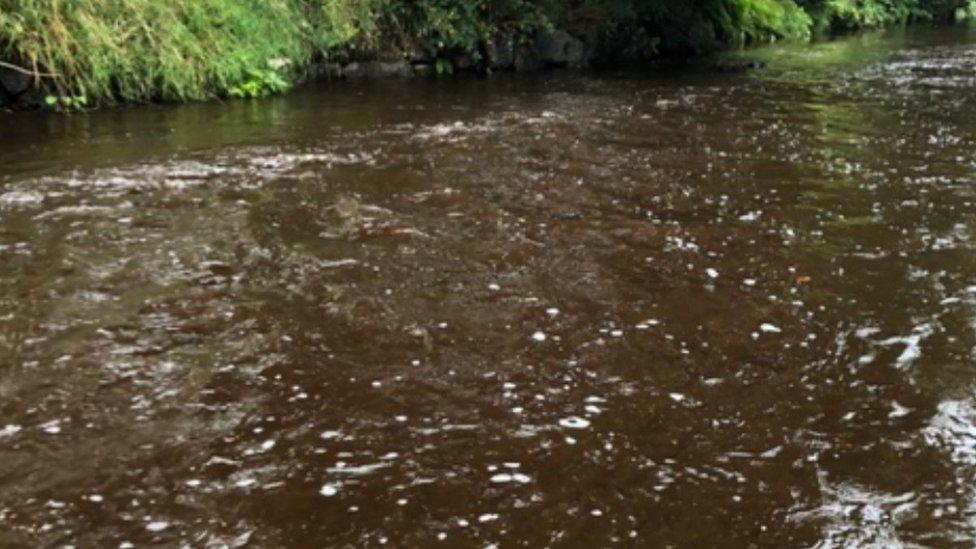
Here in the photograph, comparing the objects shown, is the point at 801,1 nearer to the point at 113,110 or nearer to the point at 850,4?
the point at 850,4

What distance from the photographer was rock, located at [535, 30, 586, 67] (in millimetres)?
16312

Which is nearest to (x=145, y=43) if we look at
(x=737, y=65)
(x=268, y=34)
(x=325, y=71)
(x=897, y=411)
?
(x=268, y=34)

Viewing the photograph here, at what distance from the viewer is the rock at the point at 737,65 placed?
618 inches

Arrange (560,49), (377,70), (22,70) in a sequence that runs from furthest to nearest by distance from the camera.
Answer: (560,49)
(377,70)
(22,70)

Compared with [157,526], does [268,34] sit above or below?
above

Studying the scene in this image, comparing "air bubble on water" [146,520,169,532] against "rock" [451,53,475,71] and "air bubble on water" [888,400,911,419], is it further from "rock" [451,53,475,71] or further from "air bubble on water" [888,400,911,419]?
"rock" [451,53,475,71]

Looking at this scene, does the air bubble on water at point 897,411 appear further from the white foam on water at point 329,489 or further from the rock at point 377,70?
the rock at point 377,70

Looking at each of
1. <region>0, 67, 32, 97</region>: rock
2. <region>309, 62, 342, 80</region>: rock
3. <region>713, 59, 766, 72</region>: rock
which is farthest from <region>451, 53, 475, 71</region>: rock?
<region>0, 67, 32, 97</region>: rock

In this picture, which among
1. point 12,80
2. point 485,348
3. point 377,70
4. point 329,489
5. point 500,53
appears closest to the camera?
point 329,489

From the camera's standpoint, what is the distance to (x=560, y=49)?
54.0 ft

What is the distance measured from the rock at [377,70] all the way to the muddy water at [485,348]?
6.31 m

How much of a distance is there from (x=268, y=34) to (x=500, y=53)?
4596 mm

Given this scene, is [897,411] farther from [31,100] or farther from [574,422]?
[31,100]

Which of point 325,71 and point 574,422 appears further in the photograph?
point 325,71
